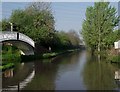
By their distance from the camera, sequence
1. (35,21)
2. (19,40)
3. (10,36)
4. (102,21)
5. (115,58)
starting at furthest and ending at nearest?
(102,21) → (35,21) → (19,40) → (115,58) → (10,36)

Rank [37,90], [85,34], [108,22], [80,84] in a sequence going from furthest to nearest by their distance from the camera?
1. [85,34]
2. [108,22]
3. [80,84]
4. [37,90]

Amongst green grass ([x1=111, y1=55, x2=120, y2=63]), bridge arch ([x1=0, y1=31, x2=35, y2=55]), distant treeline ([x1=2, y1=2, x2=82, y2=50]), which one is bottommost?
green grass ([x1=111, y1=55, x2=120, y2=63])

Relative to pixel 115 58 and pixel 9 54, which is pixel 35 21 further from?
pixel 115 58

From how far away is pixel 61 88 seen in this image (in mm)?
15602

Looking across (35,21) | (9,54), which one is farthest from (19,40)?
(35,21)

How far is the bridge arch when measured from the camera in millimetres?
29125

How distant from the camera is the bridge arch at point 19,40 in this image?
95.6ft

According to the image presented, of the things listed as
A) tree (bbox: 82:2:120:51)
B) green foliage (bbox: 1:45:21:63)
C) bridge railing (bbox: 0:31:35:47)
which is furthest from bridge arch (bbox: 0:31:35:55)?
tree (bbox: 82:2:120:51)

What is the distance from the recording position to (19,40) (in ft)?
111

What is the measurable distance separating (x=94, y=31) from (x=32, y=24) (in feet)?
49.4

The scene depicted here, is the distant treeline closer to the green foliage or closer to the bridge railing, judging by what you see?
the green foliage

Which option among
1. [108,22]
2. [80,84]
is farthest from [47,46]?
[80,84]

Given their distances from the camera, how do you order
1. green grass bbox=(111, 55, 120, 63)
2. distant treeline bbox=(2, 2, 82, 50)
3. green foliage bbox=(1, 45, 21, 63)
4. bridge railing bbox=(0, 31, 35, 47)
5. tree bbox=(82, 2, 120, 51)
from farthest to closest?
tree bbox=(82, 2, 120, 51) < distant treeline bbox=(2, 2, 82, 50) < green grass bbox=(111, 55, 120, 63) < green foliage bbox=(1, 45, 21, 63) < bridge railing bbox=(0, 31, 35, 47)

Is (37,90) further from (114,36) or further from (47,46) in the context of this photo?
(47,46)
